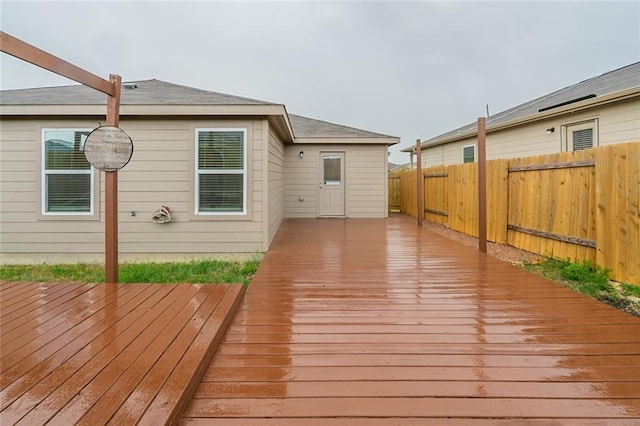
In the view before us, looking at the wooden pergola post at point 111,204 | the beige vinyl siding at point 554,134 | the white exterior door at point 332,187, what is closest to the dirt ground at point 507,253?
the beige vinyl siding at point 554,134

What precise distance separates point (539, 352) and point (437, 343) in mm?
604

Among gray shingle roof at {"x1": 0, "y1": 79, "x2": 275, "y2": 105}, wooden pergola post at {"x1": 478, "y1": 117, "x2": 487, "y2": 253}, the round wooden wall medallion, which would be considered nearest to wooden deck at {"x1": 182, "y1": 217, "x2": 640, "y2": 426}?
wooden pergola post at {"x1": 478, "y1": 117, "x2": 487, "y2": 253}

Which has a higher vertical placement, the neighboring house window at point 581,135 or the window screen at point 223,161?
the neighboring house window at point 581,135

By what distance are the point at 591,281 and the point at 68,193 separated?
24.8 feet

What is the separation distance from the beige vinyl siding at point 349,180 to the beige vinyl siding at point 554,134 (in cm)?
333

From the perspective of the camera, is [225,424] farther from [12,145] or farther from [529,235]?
[12,145]

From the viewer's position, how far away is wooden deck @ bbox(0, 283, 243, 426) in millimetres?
1602

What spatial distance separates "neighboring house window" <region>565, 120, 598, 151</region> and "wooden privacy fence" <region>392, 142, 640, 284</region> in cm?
241

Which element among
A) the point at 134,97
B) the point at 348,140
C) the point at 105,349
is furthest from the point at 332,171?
the point at 105,349

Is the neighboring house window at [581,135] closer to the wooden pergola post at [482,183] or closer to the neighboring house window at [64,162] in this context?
the wooden pergola post at [482,183]

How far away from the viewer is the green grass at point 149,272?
206 inches

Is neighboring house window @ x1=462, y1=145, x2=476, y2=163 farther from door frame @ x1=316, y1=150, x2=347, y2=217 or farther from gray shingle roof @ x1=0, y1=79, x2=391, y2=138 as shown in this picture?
gray shingle roof @ x1=0, y1=79, x2=391, y2=138

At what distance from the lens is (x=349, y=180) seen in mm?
11258

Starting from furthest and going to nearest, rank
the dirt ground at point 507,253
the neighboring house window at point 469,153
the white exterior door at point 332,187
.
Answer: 1. the neighboring house window at point 469,153
2. the white exterior door at point 332,187
3. the dirt ground at point 507,253
